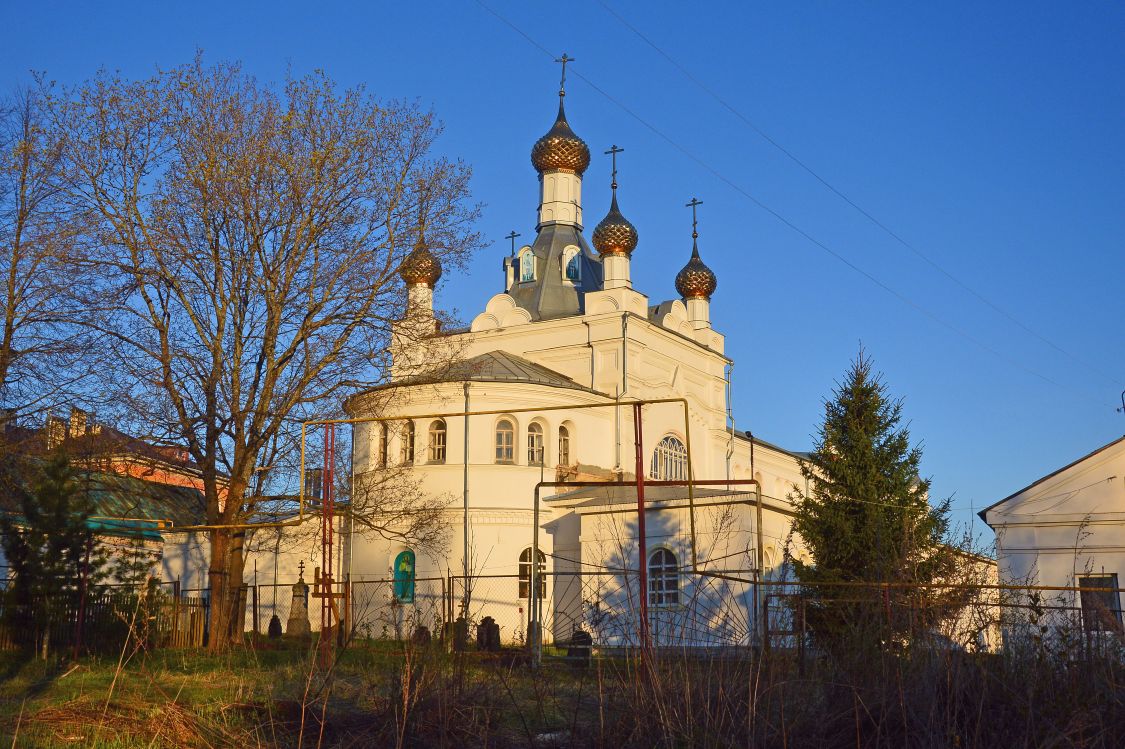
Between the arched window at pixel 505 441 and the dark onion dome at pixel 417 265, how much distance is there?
10227 mm

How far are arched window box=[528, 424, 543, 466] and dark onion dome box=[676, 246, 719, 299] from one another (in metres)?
13.7

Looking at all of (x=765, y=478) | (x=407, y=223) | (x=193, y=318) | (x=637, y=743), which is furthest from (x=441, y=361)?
(x=765, y=478)

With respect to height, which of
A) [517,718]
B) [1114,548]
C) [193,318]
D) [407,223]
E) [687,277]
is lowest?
[517,718]

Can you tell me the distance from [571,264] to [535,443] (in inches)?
396

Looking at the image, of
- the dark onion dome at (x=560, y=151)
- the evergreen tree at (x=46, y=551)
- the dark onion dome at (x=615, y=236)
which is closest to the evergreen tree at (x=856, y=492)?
the evergreen tree at (x=46, y=551)

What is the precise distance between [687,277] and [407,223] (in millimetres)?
23771

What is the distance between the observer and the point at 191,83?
1967 centimetres

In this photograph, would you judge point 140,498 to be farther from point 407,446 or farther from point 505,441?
point 505,441

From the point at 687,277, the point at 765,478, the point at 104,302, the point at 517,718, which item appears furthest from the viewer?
the point at 765,478

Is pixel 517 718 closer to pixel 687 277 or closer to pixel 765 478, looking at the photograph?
pixel 687 277

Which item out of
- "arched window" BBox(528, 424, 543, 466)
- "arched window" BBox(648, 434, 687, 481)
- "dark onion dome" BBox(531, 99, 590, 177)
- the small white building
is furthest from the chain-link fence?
"dark onion dome" BBox(531, 99, 590, 177)

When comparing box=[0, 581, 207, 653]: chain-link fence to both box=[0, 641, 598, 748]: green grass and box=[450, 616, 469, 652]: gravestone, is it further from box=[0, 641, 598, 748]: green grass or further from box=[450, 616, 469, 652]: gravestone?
box=[450, 616, 469, 652]: gravestone

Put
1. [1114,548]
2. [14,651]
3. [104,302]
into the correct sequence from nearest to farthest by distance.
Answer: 1. [14,651]
2. [104,302]
3. [1114,548]

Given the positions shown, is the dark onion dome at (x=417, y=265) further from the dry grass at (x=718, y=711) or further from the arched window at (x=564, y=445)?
the dry grass at (x=718, y=711)
